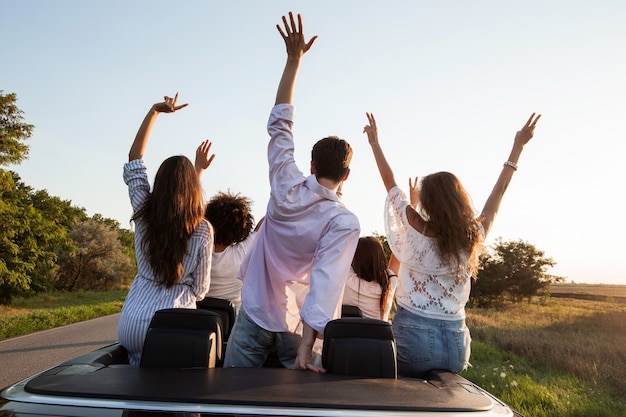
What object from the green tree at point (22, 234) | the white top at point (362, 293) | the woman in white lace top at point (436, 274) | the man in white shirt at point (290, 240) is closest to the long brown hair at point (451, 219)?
the woman in white lace top at point (436, 274)

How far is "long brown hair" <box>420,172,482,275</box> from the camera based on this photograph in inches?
128

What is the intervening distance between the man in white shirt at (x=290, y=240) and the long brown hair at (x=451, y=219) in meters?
0.60

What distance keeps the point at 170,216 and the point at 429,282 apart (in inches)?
61.2

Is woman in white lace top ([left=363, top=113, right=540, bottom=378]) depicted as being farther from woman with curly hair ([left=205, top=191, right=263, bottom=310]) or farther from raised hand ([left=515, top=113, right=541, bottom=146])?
woman with curly hair ([left=205, top=191, right=263, bottom=310])

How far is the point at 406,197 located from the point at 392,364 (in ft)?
4.97

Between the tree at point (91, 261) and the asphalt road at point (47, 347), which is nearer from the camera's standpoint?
the asphalt road at point (47, 347)

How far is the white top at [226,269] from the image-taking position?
5.45 meters

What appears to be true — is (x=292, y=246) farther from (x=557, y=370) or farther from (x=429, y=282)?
(x=557, y=370)

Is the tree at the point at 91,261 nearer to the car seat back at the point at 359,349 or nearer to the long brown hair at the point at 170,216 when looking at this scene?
the long brown hair at the point at 170,216

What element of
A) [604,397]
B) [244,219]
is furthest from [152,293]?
[604,397]

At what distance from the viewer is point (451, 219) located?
3.25 metres

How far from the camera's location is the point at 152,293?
3.29 metres

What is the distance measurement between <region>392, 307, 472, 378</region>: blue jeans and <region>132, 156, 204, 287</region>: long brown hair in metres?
1.36

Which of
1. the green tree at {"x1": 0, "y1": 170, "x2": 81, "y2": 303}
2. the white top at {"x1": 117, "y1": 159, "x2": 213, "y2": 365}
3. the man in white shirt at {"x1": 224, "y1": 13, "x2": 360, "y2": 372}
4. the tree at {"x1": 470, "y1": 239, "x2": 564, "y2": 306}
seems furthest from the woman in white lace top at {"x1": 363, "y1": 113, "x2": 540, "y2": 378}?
the tree at {"x1": 470, "y1": 239, "x2": 564, "y2": 306}
